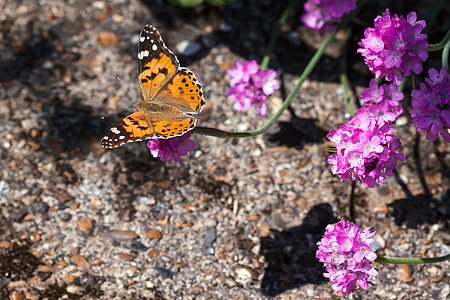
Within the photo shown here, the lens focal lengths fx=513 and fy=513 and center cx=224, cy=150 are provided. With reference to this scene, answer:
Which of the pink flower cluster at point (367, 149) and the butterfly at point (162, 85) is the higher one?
the butterfly at point (162, 85)

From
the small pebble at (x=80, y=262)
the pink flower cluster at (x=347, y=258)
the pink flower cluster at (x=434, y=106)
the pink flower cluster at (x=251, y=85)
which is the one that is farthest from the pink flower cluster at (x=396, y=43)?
the small pebble at (x=80, y=262)

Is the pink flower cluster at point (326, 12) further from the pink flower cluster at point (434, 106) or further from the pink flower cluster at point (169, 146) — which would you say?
the pink flower cluster at point (169, 146)

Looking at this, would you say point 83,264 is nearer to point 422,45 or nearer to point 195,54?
point 195,54

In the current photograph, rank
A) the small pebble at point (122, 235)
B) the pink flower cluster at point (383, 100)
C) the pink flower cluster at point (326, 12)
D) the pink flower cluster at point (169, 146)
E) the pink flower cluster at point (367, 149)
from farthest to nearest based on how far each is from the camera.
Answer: the pink flower cluster at point (326, 12)
the small pebble at point (122, 235)
the pink flower cluster at point (383, 100)
the pink flower cluster at point (169, 146)
the pink flower cluster at point (367, 149)

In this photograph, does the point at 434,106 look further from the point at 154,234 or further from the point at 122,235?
the point at 122,235

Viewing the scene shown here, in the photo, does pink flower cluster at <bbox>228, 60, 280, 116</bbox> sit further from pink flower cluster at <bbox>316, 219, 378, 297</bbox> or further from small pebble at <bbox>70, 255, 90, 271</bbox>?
small pebble at <bbox>70, 255, 90, 271</bbox>

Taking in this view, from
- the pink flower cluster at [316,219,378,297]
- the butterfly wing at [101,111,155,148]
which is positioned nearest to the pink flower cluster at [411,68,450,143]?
the pink flower cluster at [316,219,378,297]
